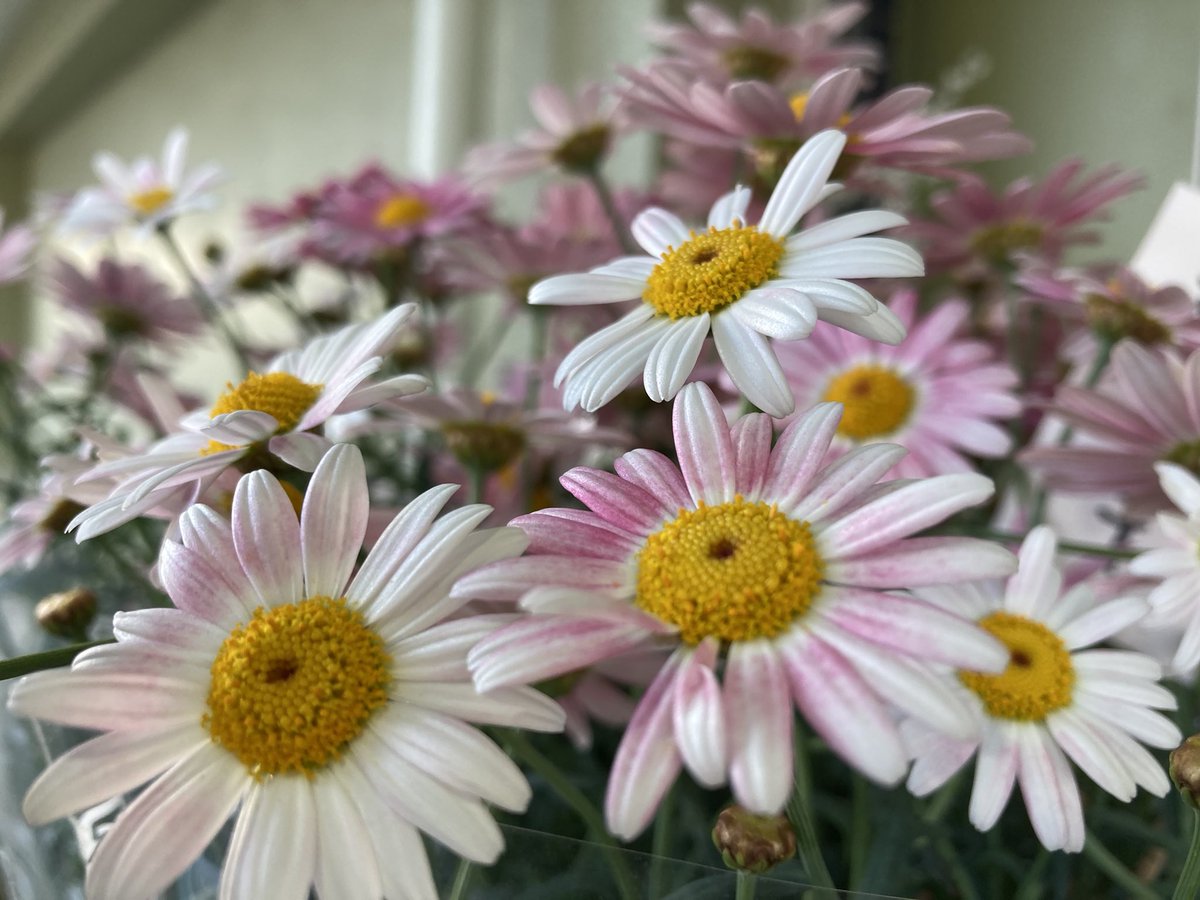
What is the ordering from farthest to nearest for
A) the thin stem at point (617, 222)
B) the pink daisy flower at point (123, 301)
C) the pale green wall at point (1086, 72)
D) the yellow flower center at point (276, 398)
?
the pale green wall at point (1086, 72) → the pink daisy flower at point (123, 301) → the thin stem at point (617, 222) → the yellow flower center at point (276, 398)

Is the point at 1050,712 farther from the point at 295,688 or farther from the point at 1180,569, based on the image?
the point at 295,688

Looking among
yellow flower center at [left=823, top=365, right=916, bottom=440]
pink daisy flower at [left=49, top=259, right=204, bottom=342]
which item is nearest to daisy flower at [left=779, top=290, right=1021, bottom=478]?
yellow flower center at [left=823, top=365, right=916, bottom=440]

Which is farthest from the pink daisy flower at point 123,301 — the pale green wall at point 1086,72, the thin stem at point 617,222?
the pale green wall at point 1086,72

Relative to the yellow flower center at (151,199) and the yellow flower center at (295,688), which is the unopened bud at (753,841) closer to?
the yellow flower center at (295,688)

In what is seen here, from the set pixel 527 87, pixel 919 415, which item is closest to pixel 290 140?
pixel 527 87

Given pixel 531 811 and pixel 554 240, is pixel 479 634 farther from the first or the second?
pixel 554 240

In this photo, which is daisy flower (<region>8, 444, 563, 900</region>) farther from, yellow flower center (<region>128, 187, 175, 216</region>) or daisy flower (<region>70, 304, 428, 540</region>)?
yellow flower center (<region>128, 187, 175, 216</region>)
